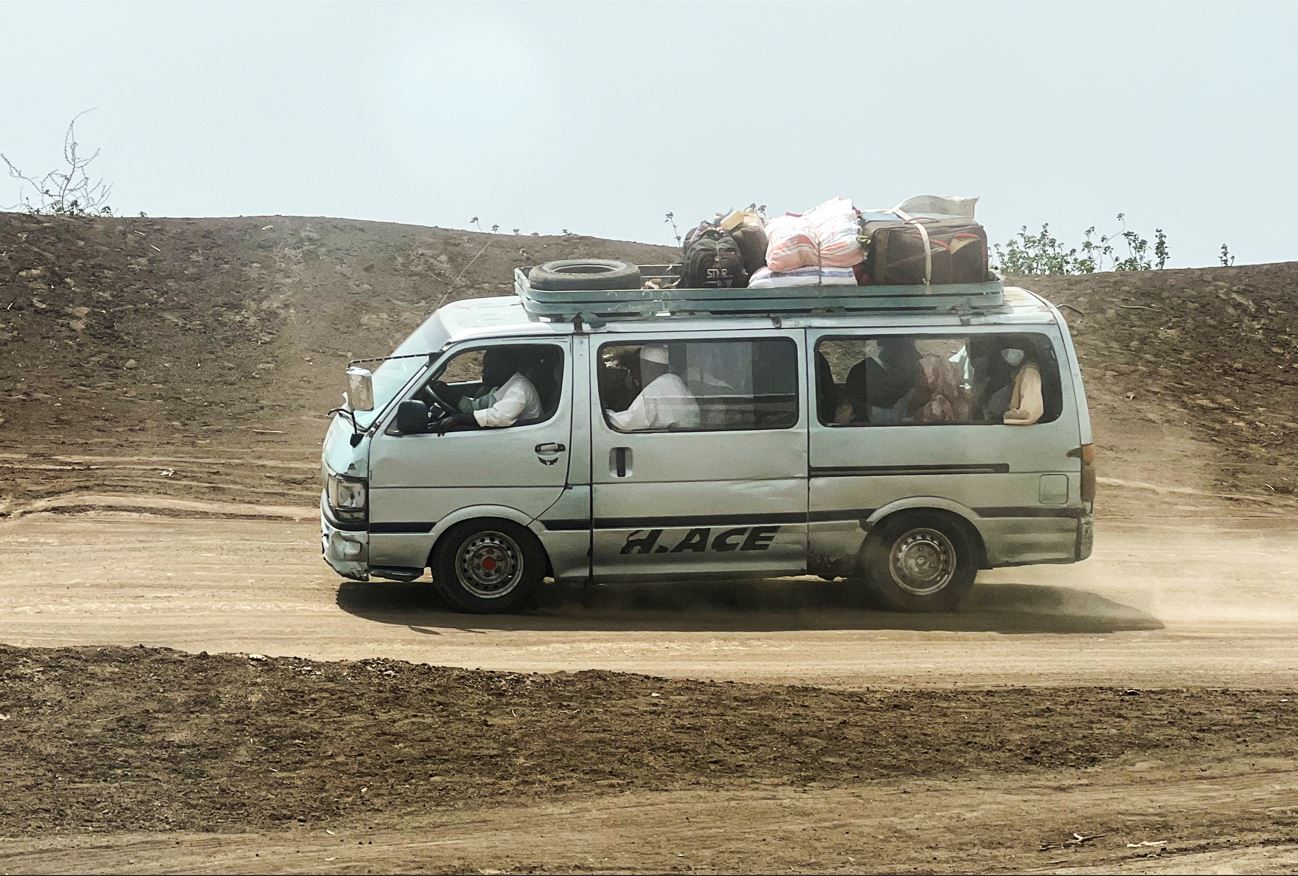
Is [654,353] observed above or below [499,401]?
above

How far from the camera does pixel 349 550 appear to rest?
1009 cm

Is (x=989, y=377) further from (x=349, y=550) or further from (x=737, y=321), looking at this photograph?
(x=349, y=550)

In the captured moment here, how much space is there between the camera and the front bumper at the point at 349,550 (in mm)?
10055

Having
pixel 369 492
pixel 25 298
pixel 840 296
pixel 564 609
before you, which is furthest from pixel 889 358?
pixel 25 298

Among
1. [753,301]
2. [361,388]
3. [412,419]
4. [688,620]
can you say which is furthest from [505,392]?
[688,620]

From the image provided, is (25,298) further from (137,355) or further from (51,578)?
(51,578)

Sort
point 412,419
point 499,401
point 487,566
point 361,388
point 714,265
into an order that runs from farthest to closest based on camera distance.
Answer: point 714,265
point 487,566
point 499,401
point 412,419
point 361,388

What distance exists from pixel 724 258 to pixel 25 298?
15388mm

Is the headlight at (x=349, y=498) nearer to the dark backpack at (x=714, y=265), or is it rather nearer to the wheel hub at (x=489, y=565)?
the wheel hub at (x=489, y=565)

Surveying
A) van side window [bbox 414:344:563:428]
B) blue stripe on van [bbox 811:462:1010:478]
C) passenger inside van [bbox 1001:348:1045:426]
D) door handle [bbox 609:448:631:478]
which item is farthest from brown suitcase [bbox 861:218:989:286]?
van side window [bbox 414:344:563:428]

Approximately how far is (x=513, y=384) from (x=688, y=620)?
1.98 metres

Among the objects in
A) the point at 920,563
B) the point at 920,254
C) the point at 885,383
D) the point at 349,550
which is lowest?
the point at 920,563

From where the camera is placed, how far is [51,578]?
10.9m

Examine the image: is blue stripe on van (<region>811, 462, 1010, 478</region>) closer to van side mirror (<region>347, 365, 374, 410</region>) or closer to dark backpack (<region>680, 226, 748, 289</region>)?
dark backpack (<region>680, 226, 748, 289</region>)
